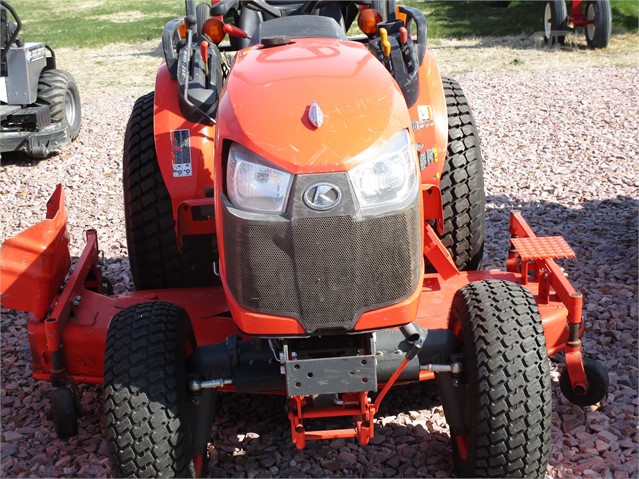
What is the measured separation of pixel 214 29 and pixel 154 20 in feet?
51.0

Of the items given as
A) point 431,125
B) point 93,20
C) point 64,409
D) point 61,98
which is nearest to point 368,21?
point 431,125

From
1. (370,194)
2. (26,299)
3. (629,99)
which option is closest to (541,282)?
(370,194)

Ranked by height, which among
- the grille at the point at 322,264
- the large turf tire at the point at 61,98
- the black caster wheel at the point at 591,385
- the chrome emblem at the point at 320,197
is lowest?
the black caster wheel at the point at 591,385

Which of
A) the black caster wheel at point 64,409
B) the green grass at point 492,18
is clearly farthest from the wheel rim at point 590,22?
the black caster wheel at point 64,409

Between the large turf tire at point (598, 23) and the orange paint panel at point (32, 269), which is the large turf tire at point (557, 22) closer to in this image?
the large turf tire at point (598, 23)

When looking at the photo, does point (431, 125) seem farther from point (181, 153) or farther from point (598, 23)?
point (598, 23)

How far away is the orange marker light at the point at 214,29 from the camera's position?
3.70 metres

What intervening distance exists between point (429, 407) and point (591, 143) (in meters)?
4.65

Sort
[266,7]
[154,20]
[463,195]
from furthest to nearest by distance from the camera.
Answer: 1. [154,20]
2. [266,7]
3. [463,195]

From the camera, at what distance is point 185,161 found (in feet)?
12.2

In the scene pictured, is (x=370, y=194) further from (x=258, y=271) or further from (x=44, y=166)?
(x=44, y=166)

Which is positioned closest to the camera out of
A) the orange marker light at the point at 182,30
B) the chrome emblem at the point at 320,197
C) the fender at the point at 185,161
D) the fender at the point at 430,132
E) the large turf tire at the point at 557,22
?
the chrome emblem at the point at 320,197

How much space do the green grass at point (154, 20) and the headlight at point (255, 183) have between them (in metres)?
12.0

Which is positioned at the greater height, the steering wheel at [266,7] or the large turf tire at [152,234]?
the steering wheel at [266,7]
